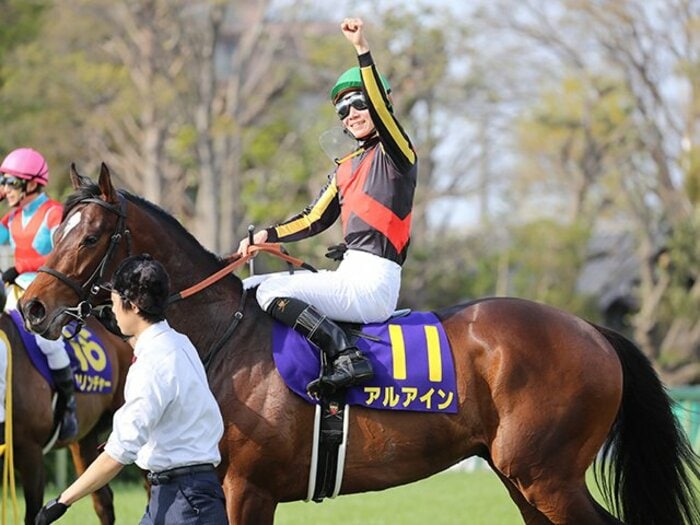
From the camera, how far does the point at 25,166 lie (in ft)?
24.5

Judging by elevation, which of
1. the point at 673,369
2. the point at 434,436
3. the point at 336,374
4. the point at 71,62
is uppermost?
the point at 71,62

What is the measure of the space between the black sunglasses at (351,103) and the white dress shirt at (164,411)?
1.76 meters

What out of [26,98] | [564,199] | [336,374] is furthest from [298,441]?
[564,199]

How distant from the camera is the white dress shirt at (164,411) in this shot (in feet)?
13.3

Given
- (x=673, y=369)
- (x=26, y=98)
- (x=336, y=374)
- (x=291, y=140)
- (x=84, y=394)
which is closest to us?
(x=336, y=374)

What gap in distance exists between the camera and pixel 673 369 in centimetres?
2639

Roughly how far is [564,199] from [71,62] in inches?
637

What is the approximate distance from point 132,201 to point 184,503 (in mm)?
1802

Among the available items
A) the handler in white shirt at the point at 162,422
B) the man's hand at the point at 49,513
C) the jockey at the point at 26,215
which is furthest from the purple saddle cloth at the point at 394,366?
the jockey at the point at 26,215

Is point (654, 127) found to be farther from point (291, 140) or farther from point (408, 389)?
→ point (408, 389)

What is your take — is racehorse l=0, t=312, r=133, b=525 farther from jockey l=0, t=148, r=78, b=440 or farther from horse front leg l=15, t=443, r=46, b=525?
jockey l=0, t=148, r=78, b=440

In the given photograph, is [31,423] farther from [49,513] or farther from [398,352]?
[49,513]

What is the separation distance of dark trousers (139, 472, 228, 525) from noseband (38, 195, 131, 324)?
1.22m

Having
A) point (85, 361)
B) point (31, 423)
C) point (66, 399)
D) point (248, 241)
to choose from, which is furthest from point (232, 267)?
point (85, 361)
